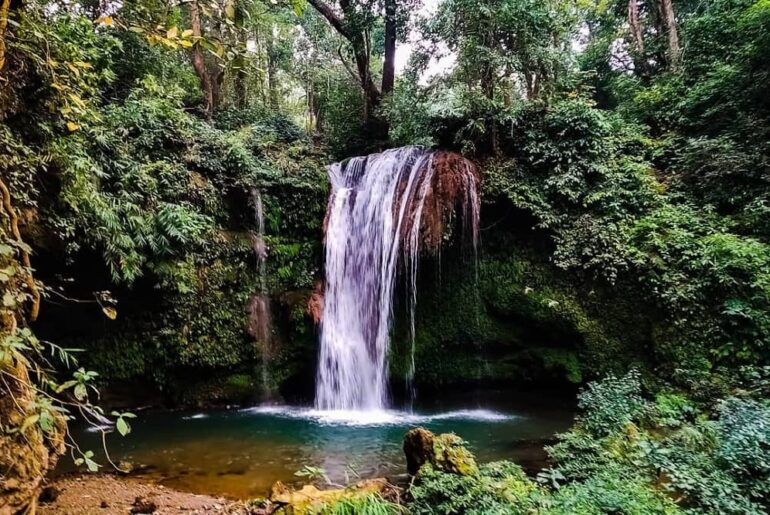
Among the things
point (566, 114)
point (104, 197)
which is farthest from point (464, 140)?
point (104, 197)

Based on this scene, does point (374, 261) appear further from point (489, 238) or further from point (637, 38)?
point (637, 38)

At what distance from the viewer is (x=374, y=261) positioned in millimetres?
8500

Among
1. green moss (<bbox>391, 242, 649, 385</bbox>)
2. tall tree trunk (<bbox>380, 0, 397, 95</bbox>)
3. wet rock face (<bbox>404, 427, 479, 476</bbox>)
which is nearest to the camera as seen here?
wet rock face (<bbox>404, 427, 479, 476</bbox>)

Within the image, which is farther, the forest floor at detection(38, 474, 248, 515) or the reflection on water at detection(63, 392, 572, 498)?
the reflection on water at detection(63, 392, 572, 498)

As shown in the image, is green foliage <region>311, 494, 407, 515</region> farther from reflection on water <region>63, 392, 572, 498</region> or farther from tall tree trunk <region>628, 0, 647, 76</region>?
tall tree trunk <region>628, 0, 647, 76</region>

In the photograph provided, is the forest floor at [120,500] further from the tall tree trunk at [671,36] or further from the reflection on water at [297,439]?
the tall tree trunk at [671,36]

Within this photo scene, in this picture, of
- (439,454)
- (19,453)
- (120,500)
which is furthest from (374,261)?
(19,453)

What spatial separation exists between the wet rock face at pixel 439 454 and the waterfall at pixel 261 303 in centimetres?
468

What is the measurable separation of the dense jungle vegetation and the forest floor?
429 mm

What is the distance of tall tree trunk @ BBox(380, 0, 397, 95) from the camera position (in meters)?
11.4

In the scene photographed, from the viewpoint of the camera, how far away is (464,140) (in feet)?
29.5

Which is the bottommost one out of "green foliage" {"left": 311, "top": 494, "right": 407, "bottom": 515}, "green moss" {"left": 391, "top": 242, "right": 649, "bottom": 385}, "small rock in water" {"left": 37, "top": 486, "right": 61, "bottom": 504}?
"small rock in water" {"left": 37, "top": 486, "right": 61, "bottom": 504}

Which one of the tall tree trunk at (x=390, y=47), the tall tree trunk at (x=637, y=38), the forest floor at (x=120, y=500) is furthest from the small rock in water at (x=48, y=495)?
the tall tree trunk at (x=637, y=38)

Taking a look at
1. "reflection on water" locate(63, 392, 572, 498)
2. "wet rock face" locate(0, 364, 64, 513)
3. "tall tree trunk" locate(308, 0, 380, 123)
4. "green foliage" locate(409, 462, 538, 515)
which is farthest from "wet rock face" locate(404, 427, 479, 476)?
"tall tree trunk" locate(308, 0, 380, 123)
